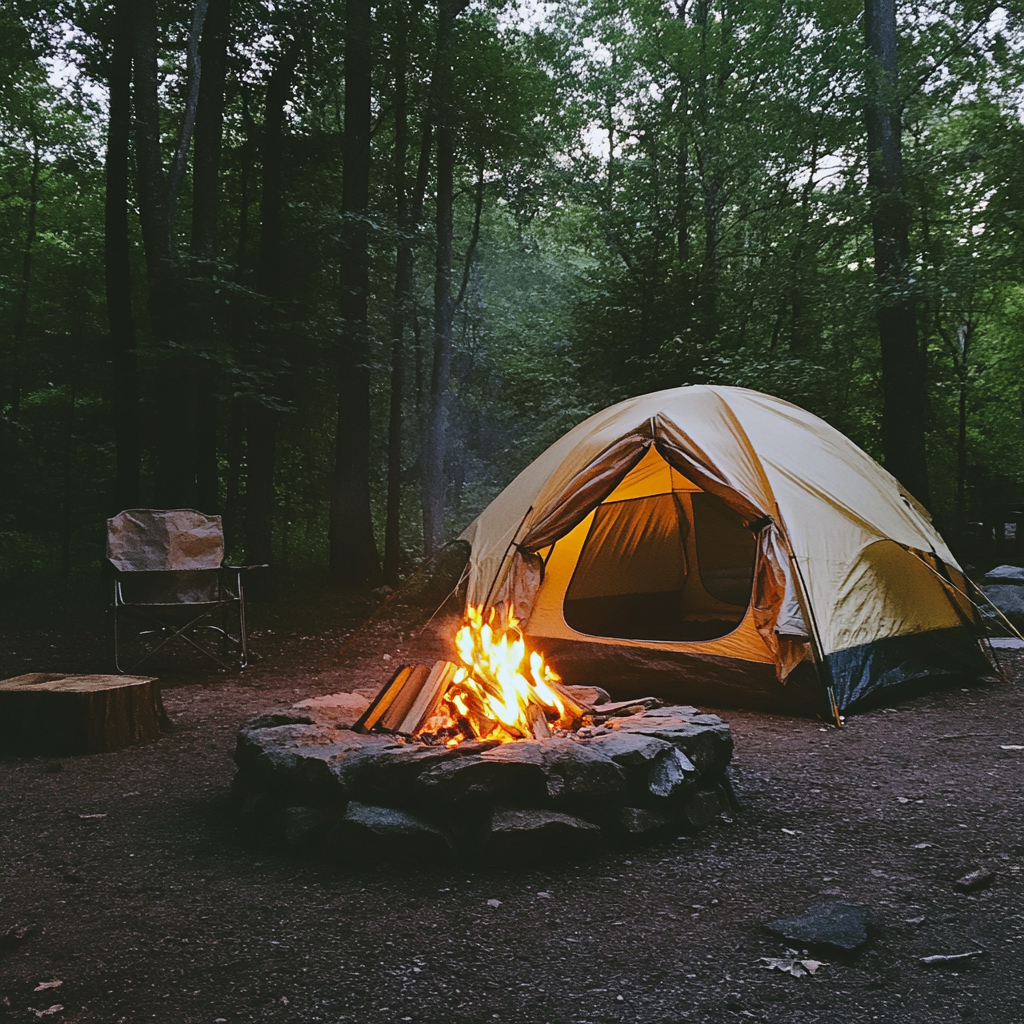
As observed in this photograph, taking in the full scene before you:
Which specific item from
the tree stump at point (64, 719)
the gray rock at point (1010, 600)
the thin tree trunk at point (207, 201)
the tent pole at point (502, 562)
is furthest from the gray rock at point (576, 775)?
the thin tree trunk at point (207, 201)

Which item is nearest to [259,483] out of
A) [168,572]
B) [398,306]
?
[398,306]

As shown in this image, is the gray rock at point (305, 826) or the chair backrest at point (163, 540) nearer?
the gray rock at point (305, 826)

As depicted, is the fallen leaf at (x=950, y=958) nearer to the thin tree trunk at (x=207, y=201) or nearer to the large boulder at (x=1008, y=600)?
the large boulder at (x=1008, y=600)

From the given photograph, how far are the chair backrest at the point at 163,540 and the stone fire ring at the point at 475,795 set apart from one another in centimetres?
333

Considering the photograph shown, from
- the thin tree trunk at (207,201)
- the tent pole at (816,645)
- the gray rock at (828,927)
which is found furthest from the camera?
the thin tree trunk at (207,201)

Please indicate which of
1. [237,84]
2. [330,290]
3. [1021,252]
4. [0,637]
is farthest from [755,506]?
[237,84]

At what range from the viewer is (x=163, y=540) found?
20.8 ft

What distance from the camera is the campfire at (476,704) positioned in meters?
3.54

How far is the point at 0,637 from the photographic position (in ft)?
25.7

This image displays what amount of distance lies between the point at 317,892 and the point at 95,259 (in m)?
12.4

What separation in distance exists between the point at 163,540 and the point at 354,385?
4493 mm

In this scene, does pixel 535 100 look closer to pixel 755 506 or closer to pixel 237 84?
pixel 237 84

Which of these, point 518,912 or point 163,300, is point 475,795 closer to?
point 518,912

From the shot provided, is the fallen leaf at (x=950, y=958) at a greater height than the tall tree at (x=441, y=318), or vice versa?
the tall tree at (x=441, y=318)
